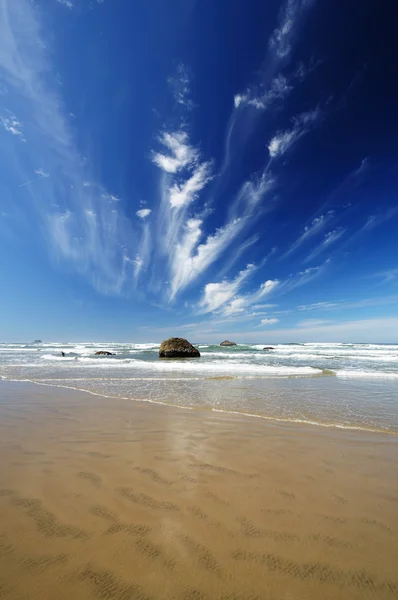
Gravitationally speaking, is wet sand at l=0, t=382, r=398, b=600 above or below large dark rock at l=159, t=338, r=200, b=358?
below

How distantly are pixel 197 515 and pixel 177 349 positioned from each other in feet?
89.1

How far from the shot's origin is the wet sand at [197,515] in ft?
6.02

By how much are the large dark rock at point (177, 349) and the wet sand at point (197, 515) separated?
2435 cm

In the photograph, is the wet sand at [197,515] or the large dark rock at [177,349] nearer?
the wet sand at [197,515]

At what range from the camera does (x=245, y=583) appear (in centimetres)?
182

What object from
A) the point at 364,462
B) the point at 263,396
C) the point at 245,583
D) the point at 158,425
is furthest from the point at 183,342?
the point at 245,583

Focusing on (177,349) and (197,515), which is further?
(177,349)

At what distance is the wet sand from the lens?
1.84m

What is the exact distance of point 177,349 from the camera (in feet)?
96.6

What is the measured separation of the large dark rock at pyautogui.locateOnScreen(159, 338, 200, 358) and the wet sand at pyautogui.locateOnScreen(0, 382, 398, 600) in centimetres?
2435

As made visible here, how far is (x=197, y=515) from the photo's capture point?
2.59 metres

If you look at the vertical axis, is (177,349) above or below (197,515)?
above

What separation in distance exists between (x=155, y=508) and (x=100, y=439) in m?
2.42

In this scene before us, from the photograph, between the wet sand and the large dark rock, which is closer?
the wet sand
